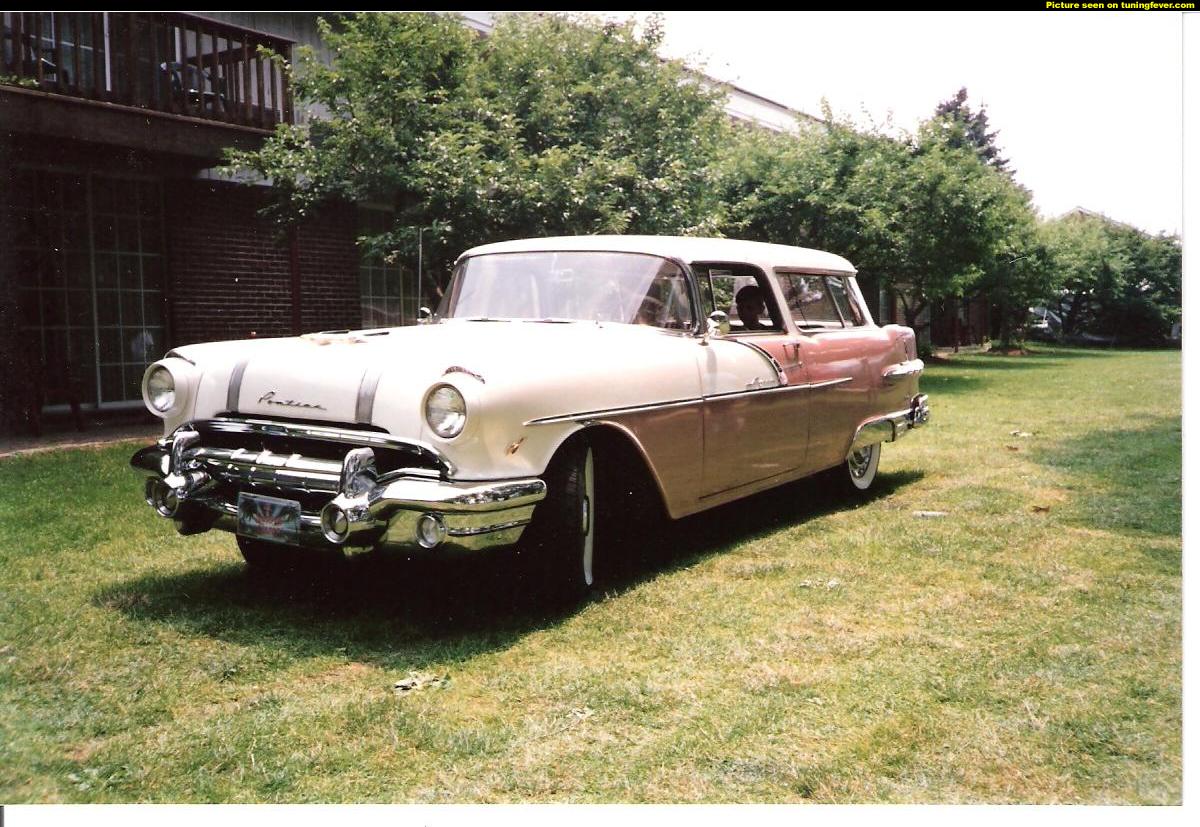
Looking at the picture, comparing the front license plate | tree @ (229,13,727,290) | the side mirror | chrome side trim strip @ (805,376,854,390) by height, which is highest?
tree @ (229,13,727,290)

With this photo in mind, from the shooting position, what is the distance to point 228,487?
3957 millimetres

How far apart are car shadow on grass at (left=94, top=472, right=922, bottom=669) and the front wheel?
96 millimetres

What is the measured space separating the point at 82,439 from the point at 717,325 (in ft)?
18.9

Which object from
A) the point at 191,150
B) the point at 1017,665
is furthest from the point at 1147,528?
the point at 191,150

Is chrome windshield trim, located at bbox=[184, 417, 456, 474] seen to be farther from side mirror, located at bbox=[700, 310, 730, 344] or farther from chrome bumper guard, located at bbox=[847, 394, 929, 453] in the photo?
chrome bumper guard, located at bbox=[847, 394, 929, 453]

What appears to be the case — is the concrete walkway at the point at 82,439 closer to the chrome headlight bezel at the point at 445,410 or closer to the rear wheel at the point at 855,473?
the chrome headlight bezel at the point at 445,410

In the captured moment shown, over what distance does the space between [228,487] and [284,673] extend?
2.88 feet

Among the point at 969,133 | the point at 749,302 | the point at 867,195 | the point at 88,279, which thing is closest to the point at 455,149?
the point at 88,279

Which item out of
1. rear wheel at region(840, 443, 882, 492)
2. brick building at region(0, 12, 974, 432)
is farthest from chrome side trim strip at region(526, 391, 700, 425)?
brick building at region(0, 12, 974, 432)

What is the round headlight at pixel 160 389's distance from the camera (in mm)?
4152

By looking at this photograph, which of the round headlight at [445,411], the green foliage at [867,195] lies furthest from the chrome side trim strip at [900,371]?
the green foliage at [867,195]

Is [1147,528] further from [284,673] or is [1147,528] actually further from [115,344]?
[115,344]

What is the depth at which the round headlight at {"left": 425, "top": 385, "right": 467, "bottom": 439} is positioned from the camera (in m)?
3.51

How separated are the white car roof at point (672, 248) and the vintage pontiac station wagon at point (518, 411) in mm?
17
